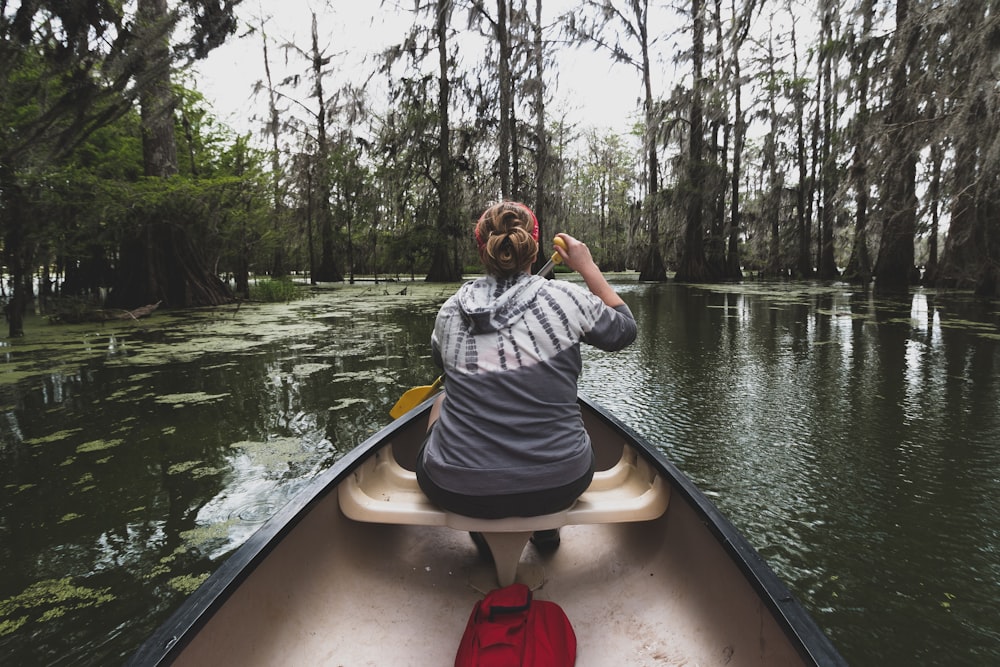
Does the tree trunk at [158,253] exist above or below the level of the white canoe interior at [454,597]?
Result: above

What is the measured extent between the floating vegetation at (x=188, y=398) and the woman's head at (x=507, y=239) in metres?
2.99

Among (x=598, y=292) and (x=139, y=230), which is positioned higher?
(x=139, y=230)

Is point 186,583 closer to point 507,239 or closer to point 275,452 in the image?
point 275,452

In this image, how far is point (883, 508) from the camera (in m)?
2.04

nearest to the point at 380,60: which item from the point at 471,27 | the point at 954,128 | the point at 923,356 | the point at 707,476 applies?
the point at 471,27

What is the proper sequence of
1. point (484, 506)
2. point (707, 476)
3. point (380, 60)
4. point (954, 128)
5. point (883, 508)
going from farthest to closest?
point (380, 60)
point (954, 128)
point (707, 476)
point (883, 508)
point (484, 506)

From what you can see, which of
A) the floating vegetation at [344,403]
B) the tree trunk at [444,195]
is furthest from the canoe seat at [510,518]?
the tree trunk at [444,195]

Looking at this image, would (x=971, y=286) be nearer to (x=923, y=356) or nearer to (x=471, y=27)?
(x=923, y=356)

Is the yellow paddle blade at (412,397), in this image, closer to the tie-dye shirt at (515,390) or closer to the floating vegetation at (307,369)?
the tie-dye shirt at (515,390)

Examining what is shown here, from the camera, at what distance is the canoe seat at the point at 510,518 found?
1.28 metres

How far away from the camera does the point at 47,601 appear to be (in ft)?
5.12

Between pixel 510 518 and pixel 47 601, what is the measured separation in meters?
1.41

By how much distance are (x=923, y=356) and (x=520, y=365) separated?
4.94 metres

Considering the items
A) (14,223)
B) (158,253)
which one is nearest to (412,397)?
(14,223)
